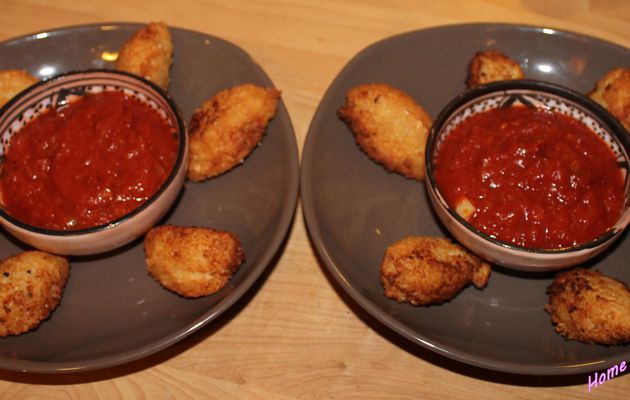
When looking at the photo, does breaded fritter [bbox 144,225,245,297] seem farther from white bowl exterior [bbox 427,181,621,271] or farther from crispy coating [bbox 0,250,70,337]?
white bowl exterior [bbox 427,181,621,271]

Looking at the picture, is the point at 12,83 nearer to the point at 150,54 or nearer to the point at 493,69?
the point at 150,54

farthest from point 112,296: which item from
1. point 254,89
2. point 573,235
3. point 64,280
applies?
point 573,235

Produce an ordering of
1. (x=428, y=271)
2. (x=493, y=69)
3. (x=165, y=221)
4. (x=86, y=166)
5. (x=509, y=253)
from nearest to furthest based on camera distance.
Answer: (x=509, y=253) → (x=428, y=271) → (x=86, y=166) → (x=165, y=221) → (x=493, y=69)

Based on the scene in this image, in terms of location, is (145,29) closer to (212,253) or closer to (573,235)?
(212,253)

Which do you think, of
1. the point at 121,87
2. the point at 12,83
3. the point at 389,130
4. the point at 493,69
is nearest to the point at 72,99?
the point at 121,87

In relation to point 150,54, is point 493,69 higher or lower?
higher

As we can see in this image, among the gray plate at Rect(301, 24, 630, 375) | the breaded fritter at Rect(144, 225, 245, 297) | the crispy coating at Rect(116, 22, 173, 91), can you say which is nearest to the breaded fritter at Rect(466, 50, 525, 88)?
the gray plate at Rect(301, 24, 630, 375)

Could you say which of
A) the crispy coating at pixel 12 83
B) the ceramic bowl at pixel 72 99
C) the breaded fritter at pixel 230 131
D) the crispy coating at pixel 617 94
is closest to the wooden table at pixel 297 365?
the breaded fritter at pixel 230 131
